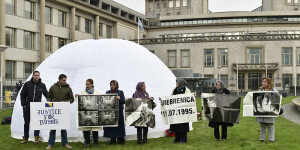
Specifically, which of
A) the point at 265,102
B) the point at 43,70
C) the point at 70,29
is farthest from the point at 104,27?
the point at 265,102

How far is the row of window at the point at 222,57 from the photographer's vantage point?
5262 cm

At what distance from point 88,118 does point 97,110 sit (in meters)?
0.33

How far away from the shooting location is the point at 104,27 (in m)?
54.5

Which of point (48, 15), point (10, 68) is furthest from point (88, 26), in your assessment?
point (10, 68)

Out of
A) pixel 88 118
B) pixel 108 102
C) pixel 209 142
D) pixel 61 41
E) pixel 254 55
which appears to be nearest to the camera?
pixel 88 118

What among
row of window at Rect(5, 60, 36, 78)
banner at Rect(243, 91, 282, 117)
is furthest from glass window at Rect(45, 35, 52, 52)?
banner at Rect(243, 91, 282, 117)

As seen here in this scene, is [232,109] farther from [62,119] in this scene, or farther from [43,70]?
[43,70]

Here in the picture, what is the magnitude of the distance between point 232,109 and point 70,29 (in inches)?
1571

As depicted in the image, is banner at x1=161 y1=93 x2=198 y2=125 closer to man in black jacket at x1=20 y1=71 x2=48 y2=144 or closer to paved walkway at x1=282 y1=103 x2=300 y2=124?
man in black jacket at x1=20 y1=71 x2=48 y2=144

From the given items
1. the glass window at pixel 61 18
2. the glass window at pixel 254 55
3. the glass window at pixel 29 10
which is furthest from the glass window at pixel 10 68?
the glass window at pixel 254 55

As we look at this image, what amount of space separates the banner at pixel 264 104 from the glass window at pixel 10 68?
3301 centimetres

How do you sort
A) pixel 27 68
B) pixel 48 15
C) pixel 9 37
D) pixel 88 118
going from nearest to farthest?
pixel 88 118 < pixel 9 37 < pixel 27 68 < pixel 48 15

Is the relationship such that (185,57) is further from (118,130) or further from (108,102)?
(108,102)

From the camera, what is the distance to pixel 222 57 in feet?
178
